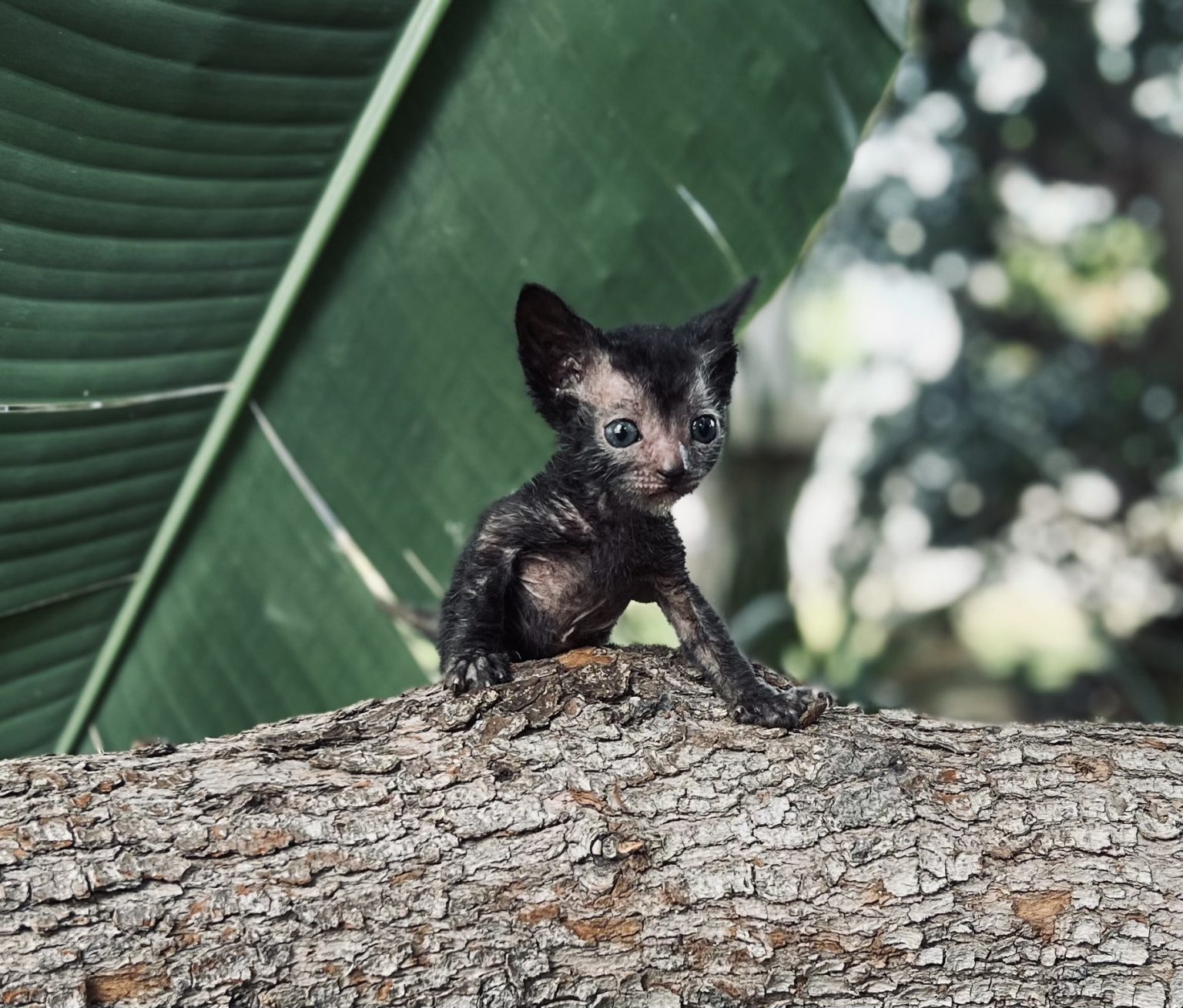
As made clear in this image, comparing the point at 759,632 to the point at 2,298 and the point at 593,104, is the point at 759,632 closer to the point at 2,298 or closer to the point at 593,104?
the point at 593,104

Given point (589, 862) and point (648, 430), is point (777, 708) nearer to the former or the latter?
point (589, 862)

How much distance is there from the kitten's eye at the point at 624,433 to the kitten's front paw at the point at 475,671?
540mm

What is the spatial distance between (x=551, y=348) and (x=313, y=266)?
0.88 m

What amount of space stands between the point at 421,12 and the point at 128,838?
2.06 m

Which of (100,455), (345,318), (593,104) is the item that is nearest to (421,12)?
(593,104)

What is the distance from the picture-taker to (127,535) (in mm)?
3271

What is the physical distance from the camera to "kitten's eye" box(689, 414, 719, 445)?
2623 mm

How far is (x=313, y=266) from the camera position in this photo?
3189mm

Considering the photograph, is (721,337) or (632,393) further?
(721,337)

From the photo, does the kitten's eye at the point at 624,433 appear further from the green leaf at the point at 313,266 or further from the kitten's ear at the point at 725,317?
the green leaf at the point at 313,266

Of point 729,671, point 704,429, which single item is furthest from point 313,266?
point 729,671

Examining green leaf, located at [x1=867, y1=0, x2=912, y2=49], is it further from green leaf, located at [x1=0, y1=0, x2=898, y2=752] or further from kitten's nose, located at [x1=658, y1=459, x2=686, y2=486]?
kitten's nose, located at [x1=658, y1=459, x2=686, y2=486]

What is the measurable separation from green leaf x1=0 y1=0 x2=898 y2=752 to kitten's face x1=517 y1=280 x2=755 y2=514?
664mm

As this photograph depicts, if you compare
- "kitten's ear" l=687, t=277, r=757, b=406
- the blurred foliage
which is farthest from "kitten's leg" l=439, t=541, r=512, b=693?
the blurred foliage
